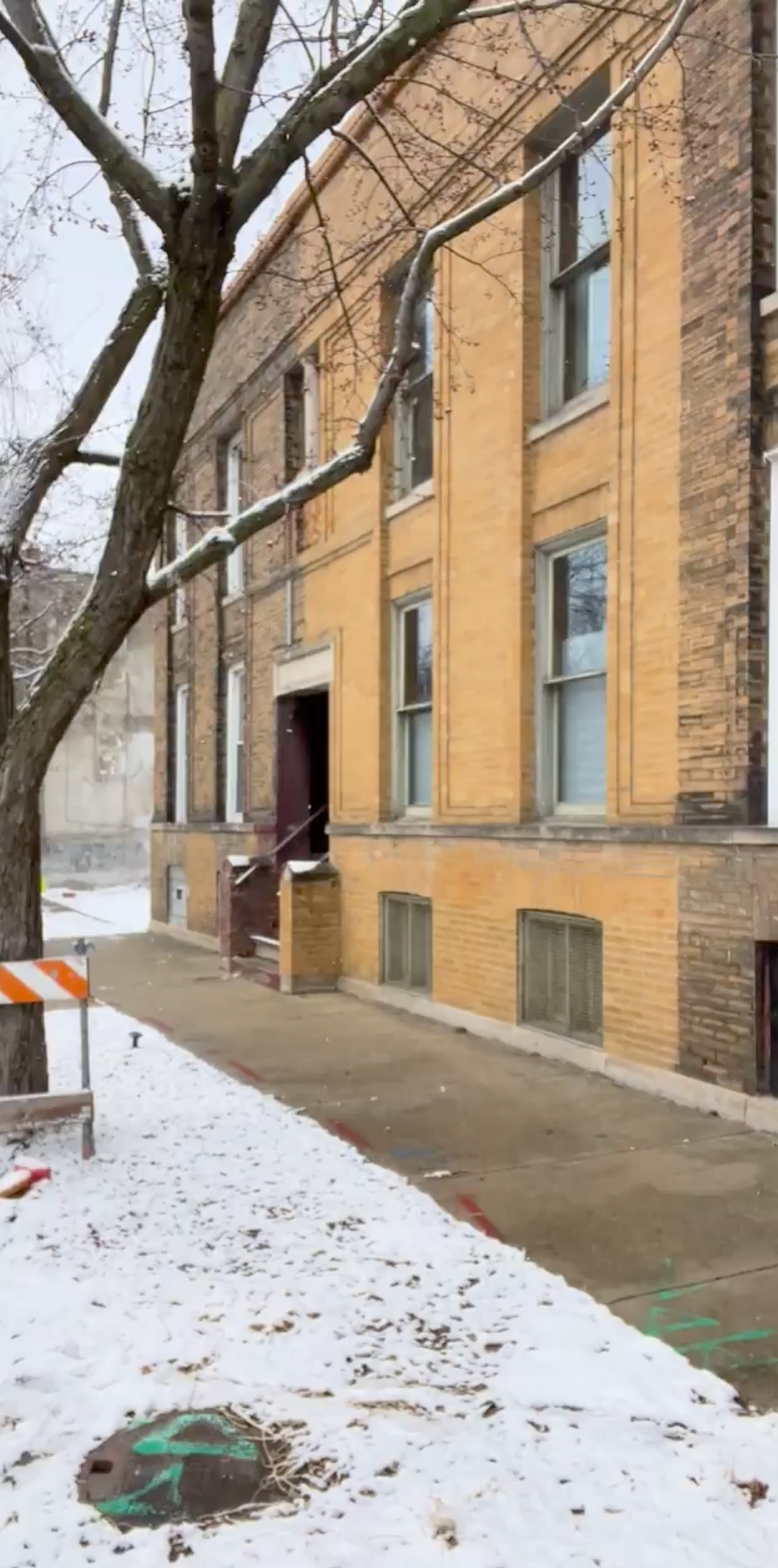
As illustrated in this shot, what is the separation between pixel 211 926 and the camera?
17844 mm

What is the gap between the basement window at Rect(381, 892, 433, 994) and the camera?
11.5 metres

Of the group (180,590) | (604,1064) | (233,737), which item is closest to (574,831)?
(604,1064)

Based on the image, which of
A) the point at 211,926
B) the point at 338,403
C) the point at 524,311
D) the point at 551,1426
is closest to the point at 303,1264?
the point at 551,1426

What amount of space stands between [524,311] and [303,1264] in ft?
25.3

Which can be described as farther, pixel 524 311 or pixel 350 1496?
pixel 524 311

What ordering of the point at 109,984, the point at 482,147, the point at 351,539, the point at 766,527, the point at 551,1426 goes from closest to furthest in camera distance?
1. the point at 551,1426
2. the point at 766,527
3. the point at 482,147
4. the point at 351,539
5. the point at 109,984

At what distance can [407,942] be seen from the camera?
11.9 meters

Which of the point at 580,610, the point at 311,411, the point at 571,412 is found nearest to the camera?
the point at 571,412

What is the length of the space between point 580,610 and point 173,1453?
23.3ft

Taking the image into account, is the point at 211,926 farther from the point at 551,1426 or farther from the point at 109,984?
the point at 551,1426

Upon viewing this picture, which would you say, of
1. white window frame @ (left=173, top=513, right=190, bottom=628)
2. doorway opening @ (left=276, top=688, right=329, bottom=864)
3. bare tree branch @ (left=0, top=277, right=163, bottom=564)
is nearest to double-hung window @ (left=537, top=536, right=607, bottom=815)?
bare tree branch @ (left=0, top=277, right=163, bottom=564)

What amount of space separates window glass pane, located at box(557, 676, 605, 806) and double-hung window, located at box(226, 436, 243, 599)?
28.1ft

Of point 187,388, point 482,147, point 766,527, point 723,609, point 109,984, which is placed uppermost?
point 482,147

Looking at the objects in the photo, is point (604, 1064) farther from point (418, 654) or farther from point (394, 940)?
point (418, 654)
